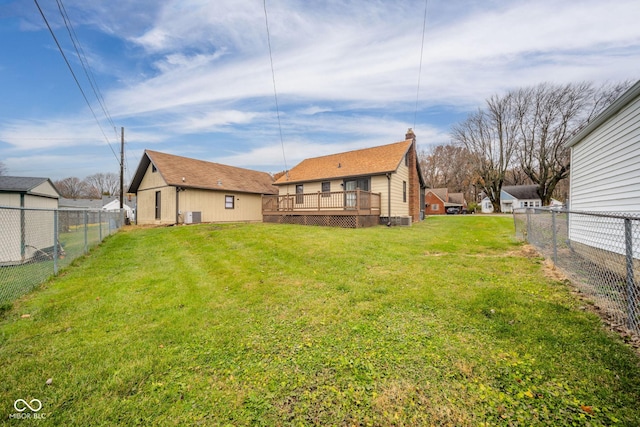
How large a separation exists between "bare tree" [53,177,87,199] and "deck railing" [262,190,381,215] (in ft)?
226

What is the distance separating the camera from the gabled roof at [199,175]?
17.5 meters

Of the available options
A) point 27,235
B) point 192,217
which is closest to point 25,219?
point 27,235

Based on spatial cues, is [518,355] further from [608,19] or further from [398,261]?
[608,19]

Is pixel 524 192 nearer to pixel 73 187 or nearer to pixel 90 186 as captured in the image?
pixel 73 187

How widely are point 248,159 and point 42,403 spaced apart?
30.8 metres

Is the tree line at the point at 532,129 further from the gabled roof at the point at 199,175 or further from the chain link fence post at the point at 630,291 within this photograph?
the chain link fence post at the point at 630,291

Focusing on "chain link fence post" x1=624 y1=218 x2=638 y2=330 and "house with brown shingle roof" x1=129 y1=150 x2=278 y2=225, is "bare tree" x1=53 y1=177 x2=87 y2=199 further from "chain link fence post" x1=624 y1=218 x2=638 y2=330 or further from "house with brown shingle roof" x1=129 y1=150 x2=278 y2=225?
"chain link fence post" x1=624 y1=218 x2=638 y2=330

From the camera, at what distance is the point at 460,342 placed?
2898 millimetres

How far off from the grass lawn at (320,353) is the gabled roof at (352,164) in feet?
36.2

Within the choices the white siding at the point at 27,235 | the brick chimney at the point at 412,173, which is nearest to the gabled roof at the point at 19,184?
the white siding at the point at 27,235

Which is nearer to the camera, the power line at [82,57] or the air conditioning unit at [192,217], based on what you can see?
the power line at [82,57]

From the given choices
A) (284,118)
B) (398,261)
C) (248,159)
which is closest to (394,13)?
(284,118)

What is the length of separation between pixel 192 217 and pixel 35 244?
9.73 metres

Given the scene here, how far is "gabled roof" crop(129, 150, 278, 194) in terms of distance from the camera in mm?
17500
